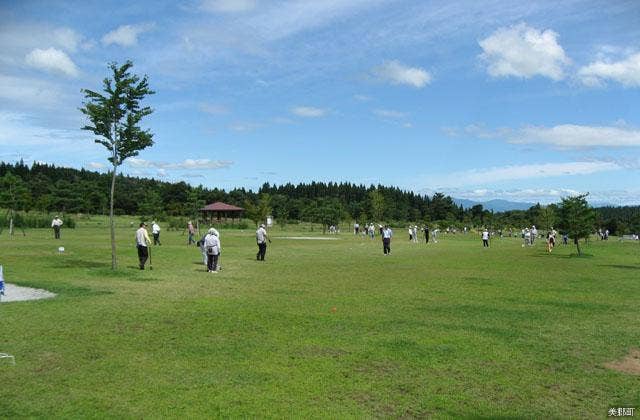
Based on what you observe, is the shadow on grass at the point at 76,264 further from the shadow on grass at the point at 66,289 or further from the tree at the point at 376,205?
the tree at the point at 376,205

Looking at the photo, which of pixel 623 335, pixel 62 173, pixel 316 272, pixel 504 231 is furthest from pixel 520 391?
pixel 62 173

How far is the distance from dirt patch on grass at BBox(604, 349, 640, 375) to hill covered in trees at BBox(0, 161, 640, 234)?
49228 millimetres

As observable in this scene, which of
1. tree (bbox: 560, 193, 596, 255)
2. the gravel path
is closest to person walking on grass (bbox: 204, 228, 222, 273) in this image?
the gravel path

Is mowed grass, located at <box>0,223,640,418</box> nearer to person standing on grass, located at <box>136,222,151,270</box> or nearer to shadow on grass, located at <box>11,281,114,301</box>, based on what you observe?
shadow on grass, located at <box>11,281,114,301</box>

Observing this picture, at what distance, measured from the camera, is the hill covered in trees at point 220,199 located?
252 ft

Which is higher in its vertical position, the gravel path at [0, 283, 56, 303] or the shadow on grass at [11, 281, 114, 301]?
the shadow on grass at [11, 281, 114, 301]

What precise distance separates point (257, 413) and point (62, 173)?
149 meters

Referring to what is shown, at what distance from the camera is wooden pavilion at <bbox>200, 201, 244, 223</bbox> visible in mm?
89500

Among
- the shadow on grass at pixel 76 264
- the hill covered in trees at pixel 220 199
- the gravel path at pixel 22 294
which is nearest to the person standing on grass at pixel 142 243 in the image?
the shadow on grass at pixel 76 264

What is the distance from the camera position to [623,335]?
33.7 ft

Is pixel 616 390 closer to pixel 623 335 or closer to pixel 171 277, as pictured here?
pixel 623 335

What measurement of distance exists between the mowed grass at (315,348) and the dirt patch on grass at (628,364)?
0.54 ft

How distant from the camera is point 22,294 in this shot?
14.1m

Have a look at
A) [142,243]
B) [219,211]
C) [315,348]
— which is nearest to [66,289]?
[142,243]
